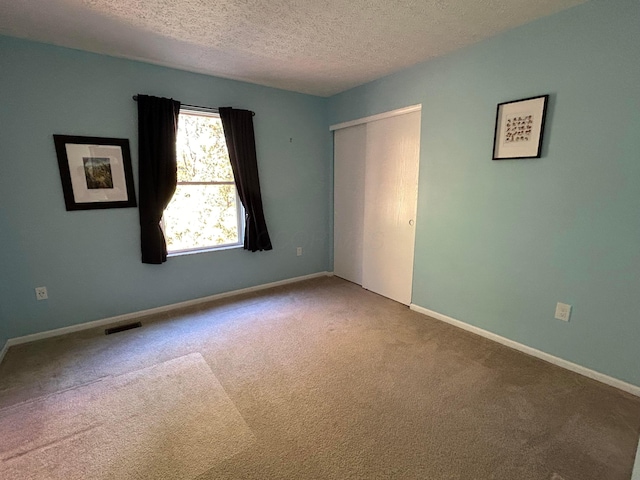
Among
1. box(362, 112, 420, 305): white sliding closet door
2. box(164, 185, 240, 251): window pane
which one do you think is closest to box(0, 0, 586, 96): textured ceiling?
box(362, 112, 420, 305): white sliding closet door

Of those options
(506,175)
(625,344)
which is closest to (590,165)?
(506,175)

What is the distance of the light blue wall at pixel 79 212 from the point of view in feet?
7.89

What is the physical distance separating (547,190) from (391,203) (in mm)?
1472

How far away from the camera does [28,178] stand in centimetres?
246

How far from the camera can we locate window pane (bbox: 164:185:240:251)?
10.5 feet

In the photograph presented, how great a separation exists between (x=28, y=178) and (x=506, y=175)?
3900 millimetres

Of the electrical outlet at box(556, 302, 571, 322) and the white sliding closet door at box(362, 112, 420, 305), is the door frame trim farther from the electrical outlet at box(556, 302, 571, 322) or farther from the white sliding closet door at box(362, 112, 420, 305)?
the electrical outlet at box(556, 302, 571, 322)

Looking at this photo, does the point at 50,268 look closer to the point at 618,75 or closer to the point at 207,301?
the point at 207,301

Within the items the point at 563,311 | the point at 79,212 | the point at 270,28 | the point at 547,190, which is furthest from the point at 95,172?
the point at 563,311

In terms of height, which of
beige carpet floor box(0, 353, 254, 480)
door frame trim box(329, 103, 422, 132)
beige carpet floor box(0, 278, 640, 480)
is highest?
door frame trim box(329, 103, 422, 132)

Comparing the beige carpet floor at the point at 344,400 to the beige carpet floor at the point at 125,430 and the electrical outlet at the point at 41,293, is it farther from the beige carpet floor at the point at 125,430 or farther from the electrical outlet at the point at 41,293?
the electrical outlet at the point at 41,293

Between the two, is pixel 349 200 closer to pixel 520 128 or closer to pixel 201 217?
pixel 201 217

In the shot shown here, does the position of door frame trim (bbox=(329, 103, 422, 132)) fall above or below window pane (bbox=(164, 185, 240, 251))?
above

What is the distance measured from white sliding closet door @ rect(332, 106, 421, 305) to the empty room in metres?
0.03
